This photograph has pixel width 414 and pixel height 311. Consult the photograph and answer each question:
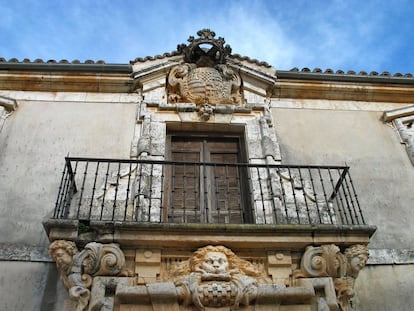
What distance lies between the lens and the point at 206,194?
5707 millimetres

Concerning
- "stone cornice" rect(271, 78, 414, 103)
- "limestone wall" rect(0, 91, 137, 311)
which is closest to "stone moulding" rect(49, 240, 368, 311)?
"limestone wall" rect(0, 91, 137, 311)

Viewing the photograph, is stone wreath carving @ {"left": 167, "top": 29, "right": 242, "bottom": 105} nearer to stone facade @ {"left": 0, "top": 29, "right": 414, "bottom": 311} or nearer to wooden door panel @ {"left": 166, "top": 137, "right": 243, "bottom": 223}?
stone facade @ {"left": 0, "top": 29, "right": 414, "bottom": 311}

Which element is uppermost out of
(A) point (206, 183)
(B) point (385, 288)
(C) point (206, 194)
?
(A) point (206, 183)

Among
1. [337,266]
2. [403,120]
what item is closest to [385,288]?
[337,266]

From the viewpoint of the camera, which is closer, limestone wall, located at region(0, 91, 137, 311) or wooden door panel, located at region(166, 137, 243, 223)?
limestone wall, located at region(0, 91, 137, 311)

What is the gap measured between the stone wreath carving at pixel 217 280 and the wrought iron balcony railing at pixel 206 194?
0.72 meters

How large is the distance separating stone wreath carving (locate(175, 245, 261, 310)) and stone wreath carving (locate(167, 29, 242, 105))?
2.75 metres

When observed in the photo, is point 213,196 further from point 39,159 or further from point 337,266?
point 39,159

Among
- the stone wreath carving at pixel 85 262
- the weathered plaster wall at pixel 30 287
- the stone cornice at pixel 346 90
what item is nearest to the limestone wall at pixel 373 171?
the stone cornice at pixel 346 90

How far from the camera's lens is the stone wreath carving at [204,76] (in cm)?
682

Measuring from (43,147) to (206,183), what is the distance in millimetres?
2314

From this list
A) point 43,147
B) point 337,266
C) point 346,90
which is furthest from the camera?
point 346,90

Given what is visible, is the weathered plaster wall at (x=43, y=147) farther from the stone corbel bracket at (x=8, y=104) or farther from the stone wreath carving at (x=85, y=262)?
the stone wreath carving at (x=85, y=262)

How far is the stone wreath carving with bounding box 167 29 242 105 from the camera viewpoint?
682 centimetres
